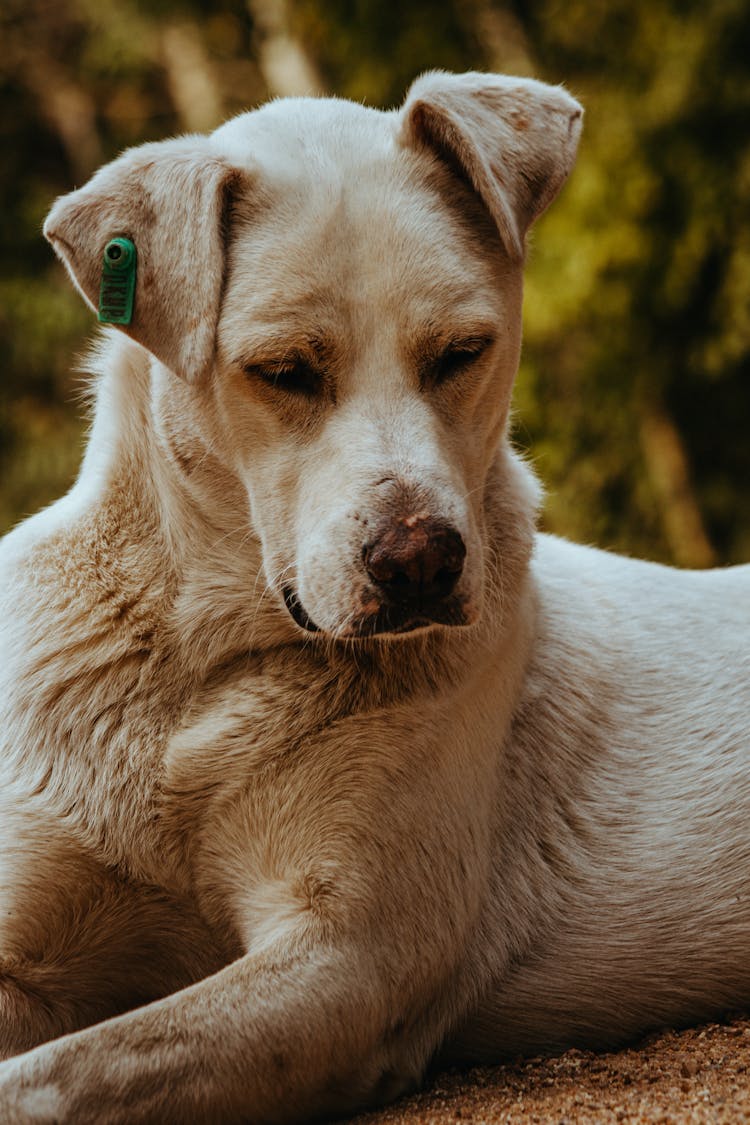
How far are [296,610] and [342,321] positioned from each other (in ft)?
2.17

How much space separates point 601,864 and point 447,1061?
A: 2.06 ft

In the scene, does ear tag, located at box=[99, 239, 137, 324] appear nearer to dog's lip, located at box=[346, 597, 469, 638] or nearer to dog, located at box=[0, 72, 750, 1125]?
dog, located at box=[0, 72, 750, 1125]

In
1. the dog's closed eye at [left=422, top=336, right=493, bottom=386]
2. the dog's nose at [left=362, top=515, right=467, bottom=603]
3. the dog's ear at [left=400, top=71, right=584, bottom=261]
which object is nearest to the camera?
the dog's nose at [left=362, top=515, right=467, bottom=603]

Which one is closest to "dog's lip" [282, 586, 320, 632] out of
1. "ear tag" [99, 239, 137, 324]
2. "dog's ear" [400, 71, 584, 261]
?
"ear tag" [99, 239, 137, 324]

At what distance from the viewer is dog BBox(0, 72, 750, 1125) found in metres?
2.80

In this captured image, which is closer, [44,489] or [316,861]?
[316,861]

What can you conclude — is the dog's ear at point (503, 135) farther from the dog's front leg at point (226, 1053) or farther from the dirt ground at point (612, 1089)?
the dirt ground at point (612, 1089)

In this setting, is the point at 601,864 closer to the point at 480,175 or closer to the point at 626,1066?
the point at 626,1066

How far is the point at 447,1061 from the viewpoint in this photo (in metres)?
3.22

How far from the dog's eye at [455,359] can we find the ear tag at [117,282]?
68cm

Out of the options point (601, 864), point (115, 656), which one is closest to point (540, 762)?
point (601, 864)

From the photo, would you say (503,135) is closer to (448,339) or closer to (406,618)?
(448,339)

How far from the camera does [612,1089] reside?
2.87 metres

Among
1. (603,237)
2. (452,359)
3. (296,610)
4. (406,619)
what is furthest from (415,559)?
(603,237)
